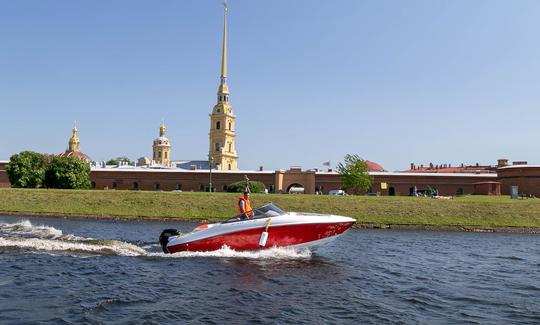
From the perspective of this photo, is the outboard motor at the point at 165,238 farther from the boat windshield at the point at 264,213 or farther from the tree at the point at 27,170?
the tree at the point at 27,170

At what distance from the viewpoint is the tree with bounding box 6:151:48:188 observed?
5894 centimetres

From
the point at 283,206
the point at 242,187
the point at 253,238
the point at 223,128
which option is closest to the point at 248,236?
the point at 253,238

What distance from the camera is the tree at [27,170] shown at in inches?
2320

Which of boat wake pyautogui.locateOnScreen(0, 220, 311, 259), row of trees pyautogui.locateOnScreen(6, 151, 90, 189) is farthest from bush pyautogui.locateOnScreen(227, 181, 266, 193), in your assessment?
boat wake pyautogui.locateOnScreen(0, 220, 311, 259)

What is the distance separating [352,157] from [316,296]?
5383 centimetres

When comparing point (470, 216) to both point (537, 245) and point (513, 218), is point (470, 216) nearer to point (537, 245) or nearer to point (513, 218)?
point (513, 218)

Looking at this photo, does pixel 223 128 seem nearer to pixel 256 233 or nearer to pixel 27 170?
pixel 27 170

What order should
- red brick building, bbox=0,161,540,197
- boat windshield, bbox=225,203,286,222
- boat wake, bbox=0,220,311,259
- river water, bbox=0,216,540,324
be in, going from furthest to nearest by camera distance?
red brick building, bbox=0,161,540,197
boat windshield, bbox=225,203,286,222
boat wake, bbox=0,220,311,259
river water, bbox=0,216,540,324

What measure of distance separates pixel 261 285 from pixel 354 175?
50.9 meters

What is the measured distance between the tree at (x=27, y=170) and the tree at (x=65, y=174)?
103 centimetres

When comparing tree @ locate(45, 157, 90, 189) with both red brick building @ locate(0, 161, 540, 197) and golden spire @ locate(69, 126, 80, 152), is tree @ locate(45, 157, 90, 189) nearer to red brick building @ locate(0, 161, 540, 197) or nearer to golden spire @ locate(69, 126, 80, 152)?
red brick building @ locate(0, 161, 540, 197)

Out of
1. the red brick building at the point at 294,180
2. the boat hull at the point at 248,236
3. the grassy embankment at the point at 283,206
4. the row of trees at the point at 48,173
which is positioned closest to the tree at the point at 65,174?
the row of trees at the point at 48,173

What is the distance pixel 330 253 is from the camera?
1952 cm

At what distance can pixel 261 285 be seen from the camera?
1292 centimetres
